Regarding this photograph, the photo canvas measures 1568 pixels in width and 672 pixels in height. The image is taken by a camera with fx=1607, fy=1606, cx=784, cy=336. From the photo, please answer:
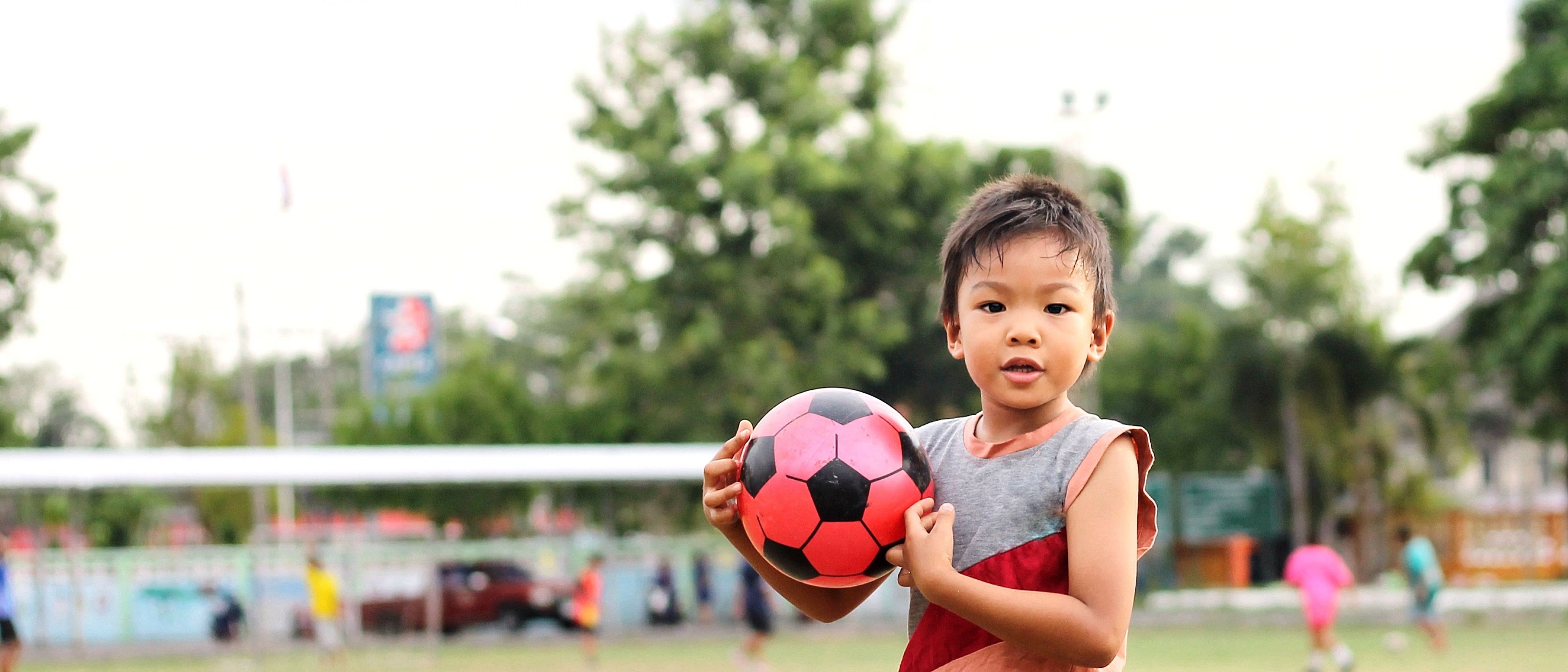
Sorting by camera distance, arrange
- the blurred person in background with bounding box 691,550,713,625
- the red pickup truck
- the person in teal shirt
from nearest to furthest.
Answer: the person in teal shirt → the red pickup truck → the blurred person in background with bounding box 691,550,713,625

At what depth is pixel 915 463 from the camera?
2.72 meters

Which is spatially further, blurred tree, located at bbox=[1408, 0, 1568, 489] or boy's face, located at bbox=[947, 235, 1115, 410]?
blurred tree, located at bbox=[1408, 0, 1568, 489]

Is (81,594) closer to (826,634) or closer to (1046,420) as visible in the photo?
(826,634)

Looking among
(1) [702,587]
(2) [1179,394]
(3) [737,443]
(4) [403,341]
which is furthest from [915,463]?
(2) [1179,394]

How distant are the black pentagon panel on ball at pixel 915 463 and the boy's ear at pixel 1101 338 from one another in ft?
1.08

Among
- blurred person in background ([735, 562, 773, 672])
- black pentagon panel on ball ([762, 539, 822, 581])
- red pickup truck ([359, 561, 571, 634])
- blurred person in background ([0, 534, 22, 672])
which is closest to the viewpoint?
black pentagon panel on ball ([762, 539, 822, 581])

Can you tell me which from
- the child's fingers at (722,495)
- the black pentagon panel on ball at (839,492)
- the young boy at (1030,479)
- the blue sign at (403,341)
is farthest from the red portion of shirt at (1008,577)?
the blue sign at (403,341)

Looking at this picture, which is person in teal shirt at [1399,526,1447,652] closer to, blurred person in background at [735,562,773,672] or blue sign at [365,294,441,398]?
blurred person in background at [735,562,773,672]

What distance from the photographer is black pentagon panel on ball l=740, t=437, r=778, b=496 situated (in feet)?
9.30

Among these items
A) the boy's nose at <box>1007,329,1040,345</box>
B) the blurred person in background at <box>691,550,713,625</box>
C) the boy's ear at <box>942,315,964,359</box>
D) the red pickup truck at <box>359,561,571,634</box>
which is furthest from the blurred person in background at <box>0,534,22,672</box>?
the boy's nose at <box>1007,329,1040,345</box>

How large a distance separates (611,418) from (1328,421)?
50.0ft

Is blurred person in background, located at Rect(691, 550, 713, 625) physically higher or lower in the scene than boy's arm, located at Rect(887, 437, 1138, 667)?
lower

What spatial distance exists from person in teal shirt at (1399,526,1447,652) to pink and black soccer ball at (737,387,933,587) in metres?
18.7

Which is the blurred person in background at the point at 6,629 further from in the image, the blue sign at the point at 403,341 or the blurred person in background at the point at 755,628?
the blue sign at the point at 403,341
